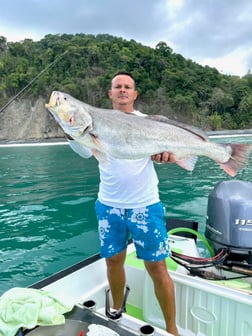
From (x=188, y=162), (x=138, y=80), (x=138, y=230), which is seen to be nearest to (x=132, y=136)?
(x=188, y=162)

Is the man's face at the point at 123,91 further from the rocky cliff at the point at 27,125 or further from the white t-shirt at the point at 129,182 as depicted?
the rocky cliff at the point at 27,125

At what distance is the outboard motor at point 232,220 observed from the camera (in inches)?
117

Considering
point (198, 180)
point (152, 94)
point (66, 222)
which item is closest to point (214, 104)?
point (152, 94)

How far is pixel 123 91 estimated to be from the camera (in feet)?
8.34

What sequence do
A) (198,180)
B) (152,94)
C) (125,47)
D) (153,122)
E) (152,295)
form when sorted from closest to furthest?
(153,122) → (152,295) → (198,180) → (152,94) → (125,47)

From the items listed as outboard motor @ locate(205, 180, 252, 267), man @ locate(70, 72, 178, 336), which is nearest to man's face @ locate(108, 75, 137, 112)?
man @ locate(70, 72, 178, 336)

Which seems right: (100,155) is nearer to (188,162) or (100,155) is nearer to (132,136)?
(132,136)

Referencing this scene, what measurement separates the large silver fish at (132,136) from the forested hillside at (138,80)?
65458 millimetres

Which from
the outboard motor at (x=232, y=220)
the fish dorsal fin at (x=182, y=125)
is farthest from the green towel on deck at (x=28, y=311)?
the outboard motor at (x=232, y=220)

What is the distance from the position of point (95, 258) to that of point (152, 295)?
70cm

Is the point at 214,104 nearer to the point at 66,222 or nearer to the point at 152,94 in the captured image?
the point at 152,94

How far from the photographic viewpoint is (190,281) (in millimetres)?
2582

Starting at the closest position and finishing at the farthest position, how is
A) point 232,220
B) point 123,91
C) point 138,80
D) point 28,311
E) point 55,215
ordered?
point 28,311 → point 123,91 → point 232,220 → point 55,215 → point 138,80

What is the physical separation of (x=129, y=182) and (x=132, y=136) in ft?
1.27
